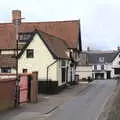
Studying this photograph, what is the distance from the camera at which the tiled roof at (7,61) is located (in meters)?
48.5

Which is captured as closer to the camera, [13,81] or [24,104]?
[13,81]

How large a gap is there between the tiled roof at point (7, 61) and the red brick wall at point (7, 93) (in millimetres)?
22473

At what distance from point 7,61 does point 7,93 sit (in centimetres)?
2505

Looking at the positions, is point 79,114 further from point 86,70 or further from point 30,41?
point 86,70

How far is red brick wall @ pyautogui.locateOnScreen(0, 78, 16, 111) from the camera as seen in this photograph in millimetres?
23844

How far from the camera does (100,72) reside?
112 metres

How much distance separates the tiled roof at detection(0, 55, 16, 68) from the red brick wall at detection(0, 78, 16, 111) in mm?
22473

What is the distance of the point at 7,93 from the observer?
2480 cm

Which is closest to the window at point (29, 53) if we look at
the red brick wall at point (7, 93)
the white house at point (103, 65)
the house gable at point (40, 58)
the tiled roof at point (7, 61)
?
the house gable at point (40, 58)

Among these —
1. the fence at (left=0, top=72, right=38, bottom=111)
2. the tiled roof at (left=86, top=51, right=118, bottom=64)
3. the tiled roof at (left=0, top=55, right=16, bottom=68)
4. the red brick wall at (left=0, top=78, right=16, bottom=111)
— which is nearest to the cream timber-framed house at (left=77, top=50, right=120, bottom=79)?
the tiled roof at (left=86, top=51, right=118, bottom=64)

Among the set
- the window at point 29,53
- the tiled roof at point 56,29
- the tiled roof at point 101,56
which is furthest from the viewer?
the tiled roof at point 101,56

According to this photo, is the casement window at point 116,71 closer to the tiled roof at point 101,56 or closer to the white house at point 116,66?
the white house at point 116,66

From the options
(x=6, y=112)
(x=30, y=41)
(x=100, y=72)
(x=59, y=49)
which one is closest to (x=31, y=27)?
(x=59, y=49)

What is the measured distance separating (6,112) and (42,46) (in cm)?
2233
